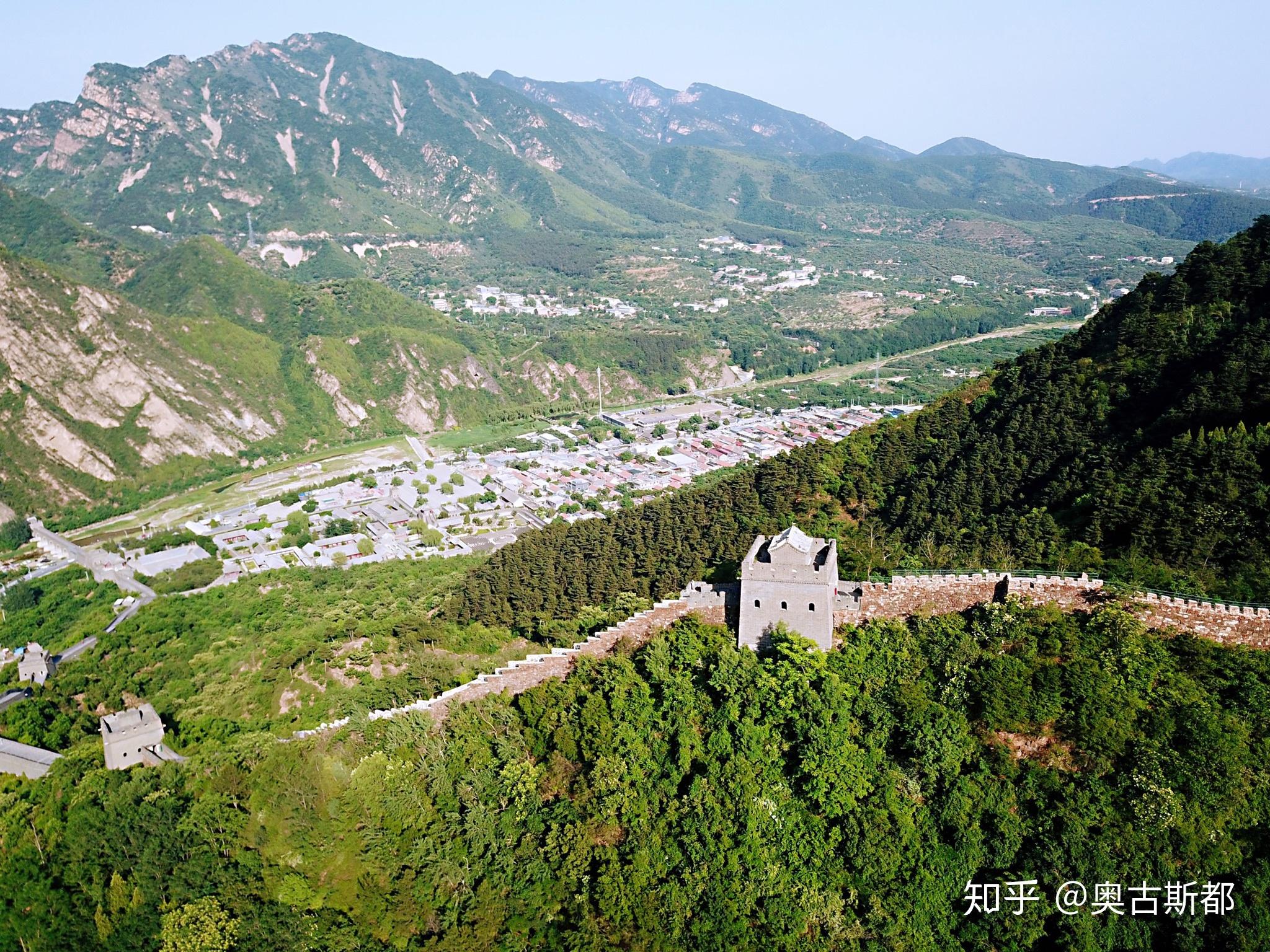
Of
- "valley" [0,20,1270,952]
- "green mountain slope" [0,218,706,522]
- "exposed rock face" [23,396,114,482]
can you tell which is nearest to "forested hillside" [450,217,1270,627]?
"valley" [0,20,1270,952]

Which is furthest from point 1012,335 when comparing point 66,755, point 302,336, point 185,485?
point 66,755

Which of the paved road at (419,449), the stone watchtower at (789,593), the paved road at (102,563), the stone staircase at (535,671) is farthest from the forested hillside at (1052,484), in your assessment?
the paved road at (419,449)

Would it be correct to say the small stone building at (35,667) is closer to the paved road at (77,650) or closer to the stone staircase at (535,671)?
the paved road at (77,650)

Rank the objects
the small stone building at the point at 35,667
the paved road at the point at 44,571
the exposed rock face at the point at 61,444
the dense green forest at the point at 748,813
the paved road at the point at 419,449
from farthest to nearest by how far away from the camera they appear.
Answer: the paved road at the point at 419,449 → the exposed rock face at the point at 61,444 → the paved road at the point at 44,571 → the small stone building at the point at 35,667 → the dense green forest at the point at 748,813

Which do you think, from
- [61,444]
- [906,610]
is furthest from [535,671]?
[61,444]

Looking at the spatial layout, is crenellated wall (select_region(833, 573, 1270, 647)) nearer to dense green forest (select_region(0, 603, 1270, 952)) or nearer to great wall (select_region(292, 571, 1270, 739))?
great wall (select_region(292, 571, 1270, 739))

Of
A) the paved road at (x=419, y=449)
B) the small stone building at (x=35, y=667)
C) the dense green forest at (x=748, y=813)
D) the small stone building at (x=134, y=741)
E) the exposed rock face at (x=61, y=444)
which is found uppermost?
the dense green forest at (x=748, y=813)

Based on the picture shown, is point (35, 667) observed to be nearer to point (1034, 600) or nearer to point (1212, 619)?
point (1034, 600)

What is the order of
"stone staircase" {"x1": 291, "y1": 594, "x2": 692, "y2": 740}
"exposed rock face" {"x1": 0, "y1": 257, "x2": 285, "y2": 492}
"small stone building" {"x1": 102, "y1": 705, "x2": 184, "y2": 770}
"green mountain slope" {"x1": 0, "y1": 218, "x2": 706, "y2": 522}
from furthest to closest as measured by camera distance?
"green mountain slope" {"x1": 0, "y1": 218, "x2": 706, "y2": 522} < "exposed rock face" {"x1": 0, "y1": 257, "x2": 285, "y2": 492} < "small stone building" {"x1": 102, "y1": 705, "x2": 184, "y2": 770} < "stone staircase" {"x1": 291, "y1": 594, "x2": 692, "y2": 740}
